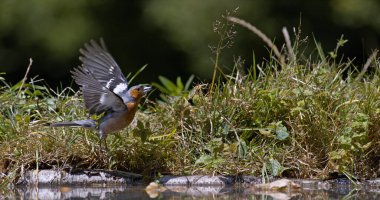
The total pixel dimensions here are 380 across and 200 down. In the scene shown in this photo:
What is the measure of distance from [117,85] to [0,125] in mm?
937

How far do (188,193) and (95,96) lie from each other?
0.93 meters

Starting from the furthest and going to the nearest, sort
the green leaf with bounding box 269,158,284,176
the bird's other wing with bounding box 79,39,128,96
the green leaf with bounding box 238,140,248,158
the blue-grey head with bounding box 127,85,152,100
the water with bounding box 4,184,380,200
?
the bird's other wing with bounding box 79,39,128,96 < the blue-grey head with bounding box 127,85,152,100 < the green leaf with bounding box 238,140,248,158 < the green leaf with bounding box 269,158,284,176 < the water with bounding box 4,184,380,200

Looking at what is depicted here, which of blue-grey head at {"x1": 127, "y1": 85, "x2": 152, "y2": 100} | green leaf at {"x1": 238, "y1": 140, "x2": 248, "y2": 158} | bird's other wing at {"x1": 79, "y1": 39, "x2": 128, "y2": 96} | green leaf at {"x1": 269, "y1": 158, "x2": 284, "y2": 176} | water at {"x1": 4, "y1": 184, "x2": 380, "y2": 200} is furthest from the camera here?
bird's other wing at {"x1": 79, "y1": 39, "x2": 128, "y2": 96}

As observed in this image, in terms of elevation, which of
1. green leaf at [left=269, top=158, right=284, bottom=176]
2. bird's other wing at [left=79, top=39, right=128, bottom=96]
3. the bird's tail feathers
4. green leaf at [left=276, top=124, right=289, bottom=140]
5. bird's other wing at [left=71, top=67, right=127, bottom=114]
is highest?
bird's other wing at [left=79, top=39, right=128, bottom=96]

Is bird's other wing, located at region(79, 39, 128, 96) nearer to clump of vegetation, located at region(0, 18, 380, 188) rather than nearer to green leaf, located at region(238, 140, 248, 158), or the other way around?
clump of vegetation, located at region(0, 18, 380, 188)

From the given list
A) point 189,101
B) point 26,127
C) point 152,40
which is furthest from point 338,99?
point 152,40

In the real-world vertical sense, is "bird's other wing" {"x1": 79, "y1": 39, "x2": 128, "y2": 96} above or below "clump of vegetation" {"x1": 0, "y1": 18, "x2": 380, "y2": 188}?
above

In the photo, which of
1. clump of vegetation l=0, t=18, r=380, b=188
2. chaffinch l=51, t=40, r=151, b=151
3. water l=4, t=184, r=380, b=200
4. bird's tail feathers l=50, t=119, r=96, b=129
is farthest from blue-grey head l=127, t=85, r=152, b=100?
water l=4, t=184, r=380, b=200

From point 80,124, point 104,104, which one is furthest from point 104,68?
point 80,124

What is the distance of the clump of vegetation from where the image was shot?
236 inches

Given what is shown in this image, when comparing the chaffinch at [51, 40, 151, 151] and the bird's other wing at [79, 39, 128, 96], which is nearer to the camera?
the chaffinch at [51, 40, 151, 151]

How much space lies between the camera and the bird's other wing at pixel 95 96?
600 centimetres

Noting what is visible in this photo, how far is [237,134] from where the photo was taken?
6270 millimetres

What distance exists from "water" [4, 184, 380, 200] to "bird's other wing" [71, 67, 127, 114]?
0.54 metres
